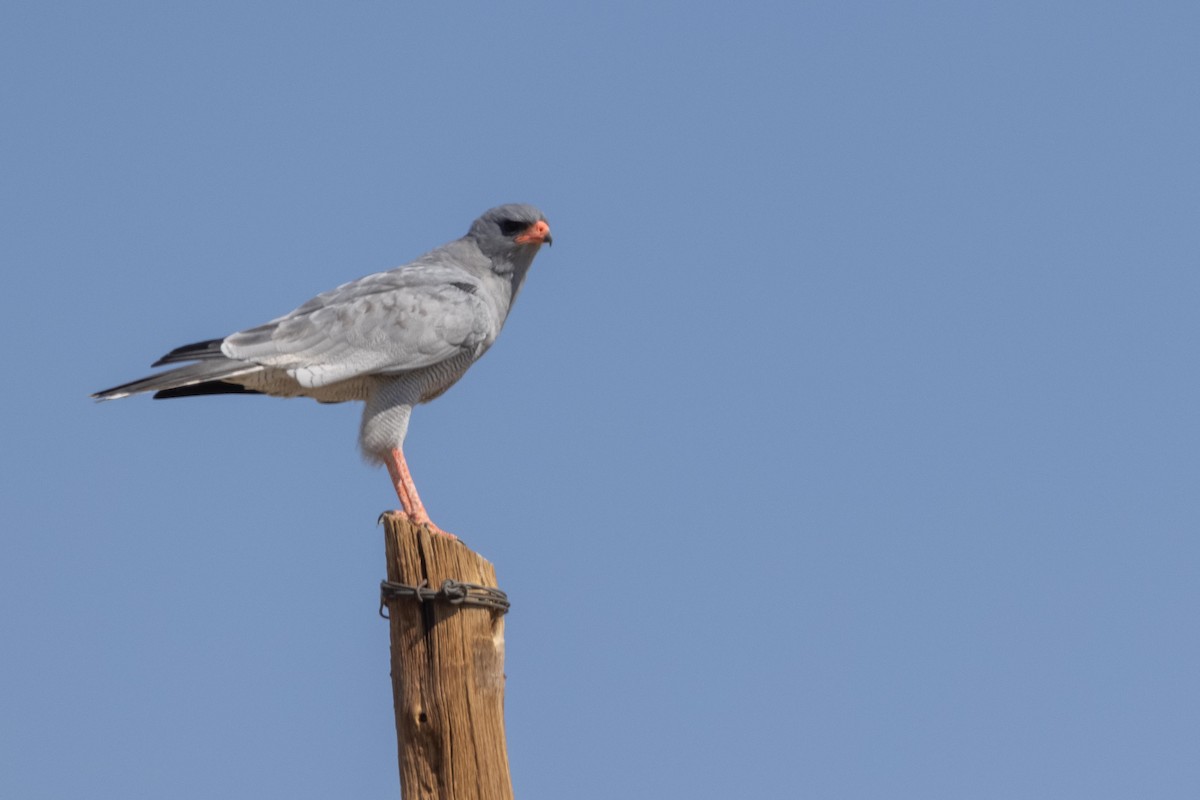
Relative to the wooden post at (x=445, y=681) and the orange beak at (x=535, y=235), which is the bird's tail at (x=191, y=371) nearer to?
the orange beak at (x=535, y=235)

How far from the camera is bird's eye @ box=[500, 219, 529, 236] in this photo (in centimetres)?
1033

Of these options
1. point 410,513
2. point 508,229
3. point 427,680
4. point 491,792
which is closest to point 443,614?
point 427,680

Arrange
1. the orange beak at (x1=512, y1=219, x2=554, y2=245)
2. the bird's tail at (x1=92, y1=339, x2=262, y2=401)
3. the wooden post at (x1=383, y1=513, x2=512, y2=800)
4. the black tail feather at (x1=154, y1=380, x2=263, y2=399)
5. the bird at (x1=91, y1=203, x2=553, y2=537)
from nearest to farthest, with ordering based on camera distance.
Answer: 1. the wooden post at (x1=383, y1=513, x2=512, y2=800)
2. the bird's tail at (x1=92, y1=339, x2=262, y2=401)
3. the bird at (x1=91, y1=203, x2=553, y2=537)
4. the black tail feather at (x1=154, y1=380, x2=263, y2=399)
5. the orange beak at (x1=512, y1=219, x2=554, y2=245)

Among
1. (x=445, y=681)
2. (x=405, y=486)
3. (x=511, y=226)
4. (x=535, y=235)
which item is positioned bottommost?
(x=445, y=681)

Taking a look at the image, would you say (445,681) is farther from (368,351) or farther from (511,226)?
(511,226)

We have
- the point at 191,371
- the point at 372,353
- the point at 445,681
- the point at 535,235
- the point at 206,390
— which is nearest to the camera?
the point at 445,681

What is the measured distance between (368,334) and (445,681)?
11.2 feet

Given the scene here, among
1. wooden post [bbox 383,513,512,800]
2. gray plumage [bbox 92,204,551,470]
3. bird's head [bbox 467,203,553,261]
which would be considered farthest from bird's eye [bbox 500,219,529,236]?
wooden post [bbox 383,513,512,800]

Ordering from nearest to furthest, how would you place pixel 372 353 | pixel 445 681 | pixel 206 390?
pixel 445 681 < pixel 372 353 < pixel 206 390

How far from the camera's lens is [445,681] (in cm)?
660

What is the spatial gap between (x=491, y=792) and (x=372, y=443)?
3459 mm

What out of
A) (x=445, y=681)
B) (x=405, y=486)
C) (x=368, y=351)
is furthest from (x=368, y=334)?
(x=445, y=681)

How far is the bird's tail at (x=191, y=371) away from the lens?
8867 millimetres

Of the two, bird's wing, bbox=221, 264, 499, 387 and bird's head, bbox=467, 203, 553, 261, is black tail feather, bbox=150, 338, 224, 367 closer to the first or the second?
bird's wing, bbox=221, 264, 499, 387
